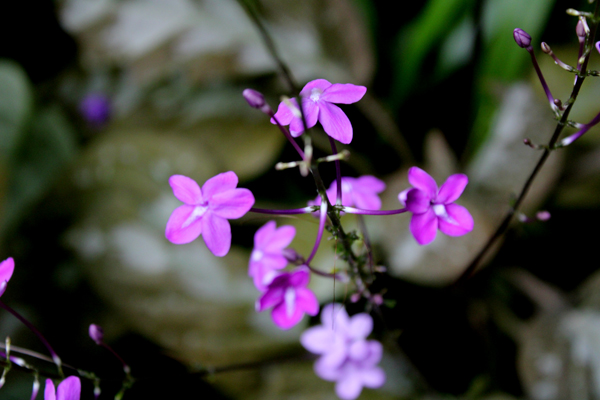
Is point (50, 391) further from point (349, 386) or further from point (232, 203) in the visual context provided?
point (349, 386)

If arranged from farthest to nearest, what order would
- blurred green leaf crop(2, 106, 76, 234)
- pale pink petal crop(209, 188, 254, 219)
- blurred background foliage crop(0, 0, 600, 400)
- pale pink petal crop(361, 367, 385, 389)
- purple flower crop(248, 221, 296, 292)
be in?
blurred green leaf crop(2, 106, 76, 234) → blurred background foliage crop(0, 0, 600, 400) → pale pink petal crop(361, 367, 385, 389) → purple flower crop(248, 221, 296, 292) → pale pink petal crop(209, 188, 254, 219)

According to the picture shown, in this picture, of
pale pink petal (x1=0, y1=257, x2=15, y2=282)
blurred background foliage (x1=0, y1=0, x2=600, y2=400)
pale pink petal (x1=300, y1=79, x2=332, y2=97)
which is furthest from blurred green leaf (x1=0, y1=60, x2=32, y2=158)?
pale pink petal (x1=300, y1=79, x2=332, y2=97)

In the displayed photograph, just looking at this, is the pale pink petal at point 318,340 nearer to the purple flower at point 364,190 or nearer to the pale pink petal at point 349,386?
the pale pink petal at point 349,386

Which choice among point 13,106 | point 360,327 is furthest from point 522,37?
point 13,106

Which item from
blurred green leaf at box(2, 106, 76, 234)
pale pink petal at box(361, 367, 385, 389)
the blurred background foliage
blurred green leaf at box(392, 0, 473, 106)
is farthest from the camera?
blurred green leaf at box(2, 106, 76, 234)

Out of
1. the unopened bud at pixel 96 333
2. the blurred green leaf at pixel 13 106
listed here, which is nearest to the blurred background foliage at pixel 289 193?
the blurred green leaf at pixel 13 106

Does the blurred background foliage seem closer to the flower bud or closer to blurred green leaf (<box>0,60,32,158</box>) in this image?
blurred green leaf (<box>0,60,32,158</box>)
